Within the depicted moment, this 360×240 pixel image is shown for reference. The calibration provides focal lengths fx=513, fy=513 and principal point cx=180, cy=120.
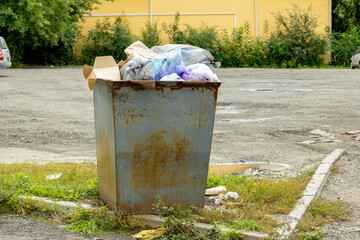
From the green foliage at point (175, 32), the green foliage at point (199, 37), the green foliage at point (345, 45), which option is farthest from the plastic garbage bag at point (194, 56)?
the green foliage at point (345, 45)

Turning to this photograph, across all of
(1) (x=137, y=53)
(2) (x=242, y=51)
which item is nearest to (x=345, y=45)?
(2) (x=242, y=51)

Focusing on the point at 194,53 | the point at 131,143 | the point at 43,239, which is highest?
the point at 194,53

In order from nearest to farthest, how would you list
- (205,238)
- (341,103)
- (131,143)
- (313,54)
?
(205,238) → (131,143) → (341,103) → (313,54)

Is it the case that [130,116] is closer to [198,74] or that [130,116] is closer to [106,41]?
[198,74]

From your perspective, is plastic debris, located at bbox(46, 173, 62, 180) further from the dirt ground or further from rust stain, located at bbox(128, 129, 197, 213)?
rust stain, located at bbox(128, 129, 197, 213)

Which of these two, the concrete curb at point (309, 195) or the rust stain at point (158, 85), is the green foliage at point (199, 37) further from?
the rust stain at point (158, 85)

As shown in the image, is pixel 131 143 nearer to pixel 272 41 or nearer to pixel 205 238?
pixel 205 238

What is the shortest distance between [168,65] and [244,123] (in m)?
6.39

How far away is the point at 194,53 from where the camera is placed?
15.9 ft

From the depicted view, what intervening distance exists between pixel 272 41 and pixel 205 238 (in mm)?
30870

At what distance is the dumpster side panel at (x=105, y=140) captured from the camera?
4348 millimetres

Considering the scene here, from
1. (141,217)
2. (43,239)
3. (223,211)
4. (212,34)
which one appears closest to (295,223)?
(223,211)

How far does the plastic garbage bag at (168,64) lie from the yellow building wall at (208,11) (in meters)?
31.0

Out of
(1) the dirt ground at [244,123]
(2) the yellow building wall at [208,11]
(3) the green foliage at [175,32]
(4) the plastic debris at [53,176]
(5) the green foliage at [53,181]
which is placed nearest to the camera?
(5) the green foliage at [53,181]
